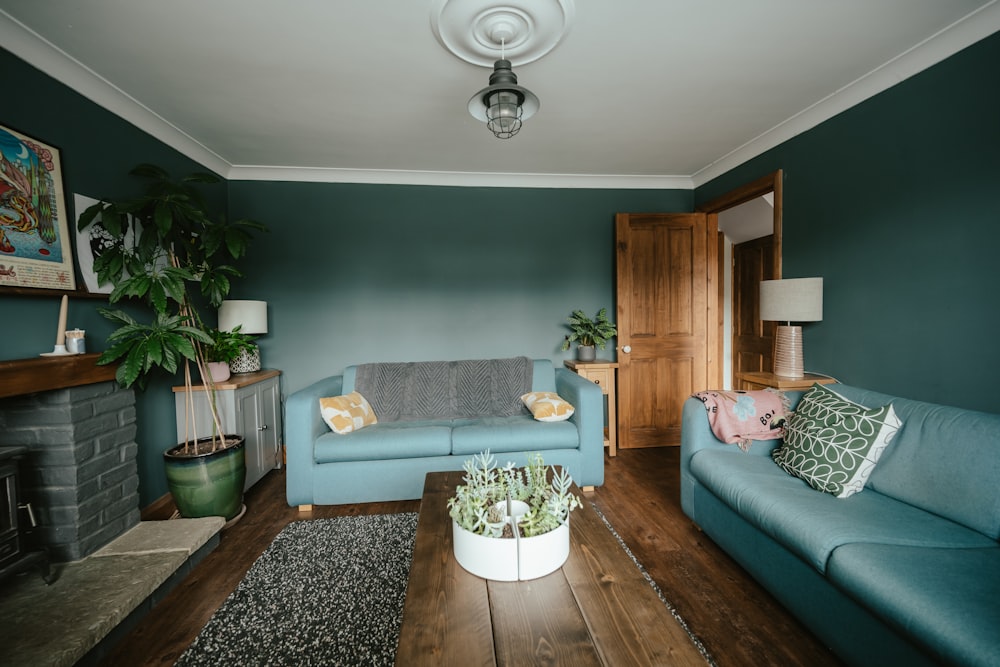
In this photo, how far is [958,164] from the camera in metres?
1.91

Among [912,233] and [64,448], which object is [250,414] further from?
[912,233]

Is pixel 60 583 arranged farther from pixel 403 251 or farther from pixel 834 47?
pixel 834 47

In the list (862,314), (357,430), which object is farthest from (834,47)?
(357,430)

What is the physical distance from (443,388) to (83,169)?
93.9 inches

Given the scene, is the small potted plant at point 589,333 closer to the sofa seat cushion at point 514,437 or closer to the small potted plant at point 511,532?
the sofa seat cushion at point 514,437

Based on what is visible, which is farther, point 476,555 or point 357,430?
point 357,430

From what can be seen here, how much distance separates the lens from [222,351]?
274 cm

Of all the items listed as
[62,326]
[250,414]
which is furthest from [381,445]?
[62,326]

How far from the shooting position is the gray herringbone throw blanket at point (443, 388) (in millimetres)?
3135

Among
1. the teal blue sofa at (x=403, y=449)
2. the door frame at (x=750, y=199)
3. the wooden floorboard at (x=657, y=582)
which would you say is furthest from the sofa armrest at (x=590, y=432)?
the door frame at (x=750, y=199)

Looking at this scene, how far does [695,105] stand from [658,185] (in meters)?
1.46

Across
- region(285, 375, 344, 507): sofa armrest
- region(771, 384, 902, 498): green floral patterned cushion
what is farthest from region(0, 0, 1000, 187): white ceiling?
region(285, 375, 344, 507): sofa armrest

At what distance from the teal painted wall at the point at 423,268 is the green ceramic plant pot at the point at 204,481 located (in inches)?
51.3

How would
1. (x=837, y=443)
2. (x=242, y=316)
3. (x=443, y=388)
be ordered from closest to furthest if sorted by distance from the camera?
(x=837, y=443) < (x=242, y=316) < (x=443, y=388)
